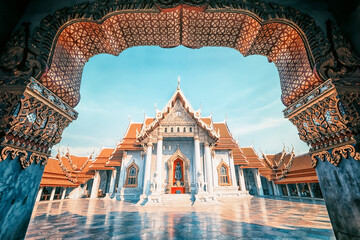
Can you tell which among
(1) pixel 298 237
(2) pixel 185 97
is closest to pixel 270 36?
(1) pixel 298 237

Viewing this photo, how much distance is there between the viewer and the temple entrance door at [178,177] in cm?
1212

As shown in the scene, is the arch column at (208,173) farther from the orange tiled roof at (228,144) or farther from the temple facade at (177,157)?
the orange tiled roof at (228,144)

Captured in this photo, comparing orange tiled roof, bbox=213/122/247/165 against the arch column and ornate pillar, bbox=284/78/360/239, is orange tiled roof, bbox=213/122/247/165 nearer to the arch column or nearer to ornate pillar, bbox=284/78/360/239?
the arch column

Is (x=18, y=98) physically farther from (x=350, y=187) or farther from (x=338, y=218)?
(x=338, y=218)

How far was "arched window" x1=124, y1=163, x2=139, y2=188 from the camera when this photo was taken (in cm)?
1432

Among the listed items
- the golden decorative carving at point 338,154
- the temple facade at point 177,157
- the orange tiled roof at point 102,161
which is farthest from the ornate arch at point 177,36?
the orange tiled roof at point 102,161

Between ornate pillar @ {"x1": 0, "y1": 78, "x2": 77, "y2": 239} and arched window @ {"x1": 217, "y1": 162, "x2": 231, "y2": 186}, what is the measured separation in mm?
14411

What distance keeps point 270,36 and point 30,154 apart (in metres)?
4.21

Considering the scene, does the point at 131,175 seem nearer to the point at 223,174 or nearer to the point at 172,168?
the point at 172,168

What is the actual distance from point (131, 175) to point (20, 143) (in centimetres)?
1388

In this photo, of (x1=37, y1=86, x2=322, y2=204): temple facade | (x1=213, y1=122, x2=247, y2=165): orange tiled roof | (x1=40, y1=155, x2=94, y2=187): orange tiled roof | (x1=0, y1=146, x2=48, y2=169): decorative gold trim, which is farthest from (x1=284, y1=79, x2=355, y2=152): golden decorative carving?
(x1=40, y1=155, x2=94, y2=187): orange tiled roof

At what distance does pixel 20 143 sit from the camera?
6.47ft

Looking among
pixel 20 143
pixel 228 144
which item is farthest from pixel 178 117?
pixel 20 143

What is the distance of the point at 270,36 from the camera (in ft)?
8.86
